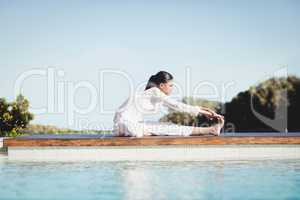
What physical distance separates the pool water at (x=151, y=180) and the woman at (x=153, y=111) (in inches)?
26.5

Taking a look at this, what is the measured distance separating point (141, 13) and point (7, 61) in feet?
13.5

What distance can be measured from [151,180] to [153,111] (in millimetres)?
2104

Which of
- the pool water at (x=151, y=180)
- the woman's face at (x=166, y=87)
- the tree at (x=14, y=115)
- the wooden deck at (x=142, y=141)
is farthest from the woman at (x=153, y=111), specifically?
the tree at (x=14, y=115)

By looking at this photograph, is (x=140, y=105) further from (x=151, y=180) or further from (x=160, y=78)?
(x=151, y=180)

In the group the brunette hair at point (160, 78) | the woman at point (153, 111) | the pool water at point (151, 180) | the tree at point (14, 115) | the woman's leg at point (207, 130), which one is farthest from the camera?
the tree at point (14, 115)

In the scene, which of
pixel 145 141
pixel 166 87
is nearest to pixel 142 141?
pixel 145 141

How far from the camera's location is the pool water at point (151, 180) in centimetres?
358

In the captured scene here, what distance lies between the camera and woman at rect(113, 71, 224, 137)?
590 centimetres

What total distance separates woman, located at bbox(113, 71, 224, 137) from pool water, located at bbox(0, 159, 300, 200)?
2.21 feet

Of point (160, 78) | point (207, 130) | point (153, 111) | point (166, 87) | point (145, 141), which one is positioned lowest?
point (145, 141)

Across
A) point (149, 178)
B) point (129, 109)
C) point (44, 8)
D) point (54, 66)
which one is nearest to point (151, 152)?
point (129, 109)

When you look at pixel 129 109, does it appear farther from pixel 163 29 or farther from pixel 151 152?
pixel 163 29

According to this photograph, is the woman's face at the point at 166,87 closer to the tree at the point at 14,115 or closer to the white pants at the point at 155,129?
the white pants at the point at 155,129

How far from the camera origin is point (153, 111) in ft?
20.4
